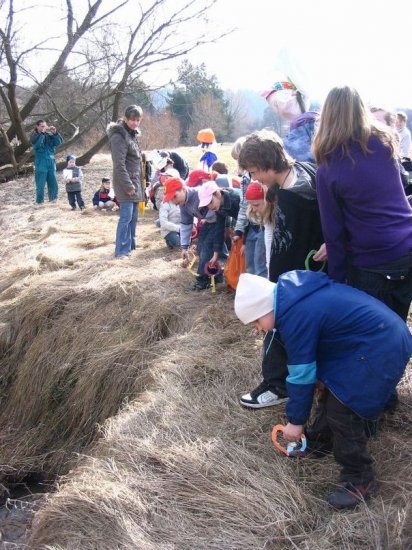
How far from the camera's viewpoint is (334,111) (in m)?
2.29

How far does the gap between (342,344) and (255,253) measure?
219 centimetres

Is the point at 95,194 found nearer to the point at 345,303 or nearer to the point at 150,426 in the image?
the point at 150,426

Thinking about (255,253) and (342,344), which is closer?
(342,344)

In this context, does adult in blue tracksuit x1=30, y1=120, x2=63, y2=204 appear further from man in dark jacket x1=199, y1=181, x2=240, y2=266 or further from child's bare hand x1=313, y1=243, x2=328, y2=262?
child's bare hand x1=313, y1=243, x2=328, y2=262

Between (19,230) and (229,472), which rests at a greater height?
(19,230)

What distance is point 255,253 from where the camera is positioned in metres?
4.29

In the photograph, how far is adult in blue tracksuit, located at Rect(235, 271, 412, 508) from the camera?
210 cm

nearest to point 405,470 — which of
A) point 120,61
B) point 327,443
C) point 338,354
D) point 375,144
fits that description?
point 327,443

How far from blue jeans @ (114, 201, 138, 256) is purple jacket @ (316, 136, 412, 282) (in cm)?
425

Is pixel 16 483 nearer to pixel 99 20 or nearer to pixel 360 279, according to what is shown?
pixel 360 279

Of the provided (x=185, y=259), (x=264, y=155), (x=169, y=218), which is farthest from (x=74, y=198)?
(x=264, y=155)

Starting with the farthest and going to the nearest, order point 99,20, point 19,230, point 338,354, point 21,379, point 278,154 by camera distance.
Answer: point 99,20 → point 19,230 → point 21,379 → point 278,154 → point 338,354

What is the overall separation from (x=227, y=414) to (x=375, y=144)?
1700 mm

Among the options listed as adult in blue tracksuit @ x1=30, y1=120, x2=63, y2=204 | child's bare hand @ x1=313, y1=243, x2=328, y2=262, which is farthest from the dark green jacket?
child's bare hand @ x1=313, y1=243, x2=328, y2=262
